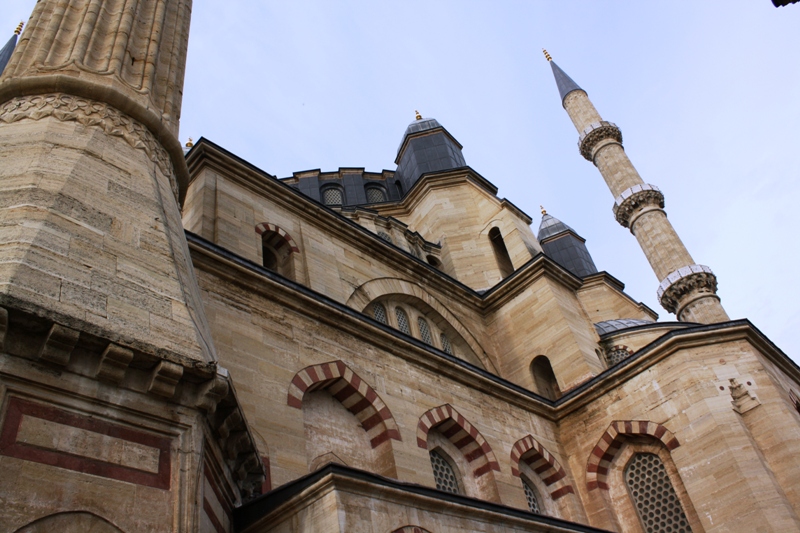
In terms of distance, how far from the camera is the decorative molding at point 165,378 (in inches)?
160

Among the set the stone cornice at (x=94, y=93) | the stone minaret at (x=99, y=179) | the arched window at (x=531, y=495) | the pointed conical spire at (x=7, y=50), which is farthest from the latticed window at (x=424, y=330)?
the pointed conical spire at (x=7, y=50)

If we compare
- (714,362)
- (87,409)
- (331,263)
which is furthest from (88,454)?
(714,362)

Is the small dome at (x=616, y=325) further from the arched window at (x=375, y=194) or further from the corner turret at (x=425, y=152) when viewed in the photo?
the arched window at (x=375, y=194)

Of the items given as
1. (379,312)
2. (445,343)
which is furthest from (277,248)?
(445,343)

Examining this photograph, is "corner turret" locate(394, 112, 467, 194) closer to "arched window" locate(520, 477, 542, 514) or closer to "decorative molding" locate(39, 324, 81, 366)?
"arched window" locate(520, 477, 542, 514)

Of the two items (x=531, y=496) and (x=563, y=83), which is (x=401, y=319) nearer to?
(x=531, y=496)

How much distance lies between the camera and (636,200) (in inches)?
788

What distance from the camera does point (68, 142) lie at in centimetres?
561

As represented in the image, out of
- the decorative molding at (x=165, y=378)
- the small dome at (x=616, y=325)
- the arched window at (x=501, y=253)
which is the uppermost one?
the arched window at (x=501, y=253)

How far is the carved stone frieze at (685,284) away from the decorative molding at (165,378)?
16251 millimetres

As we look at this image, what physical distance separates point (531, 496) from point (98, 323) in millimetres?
8262

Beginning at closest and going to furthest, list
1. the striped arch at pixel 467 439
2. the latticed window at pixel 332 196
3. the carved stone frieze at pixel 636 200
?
the striped arch at pixel 467 439 < the carved stone frieze at pixel 636 200 < the latticed window at pixel 332 196

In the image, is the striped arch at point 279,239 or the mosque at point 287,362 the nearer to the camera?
the mosque at point 287,362

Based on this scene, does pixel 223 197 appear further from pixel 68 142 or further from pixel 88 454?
pixel 88 454
